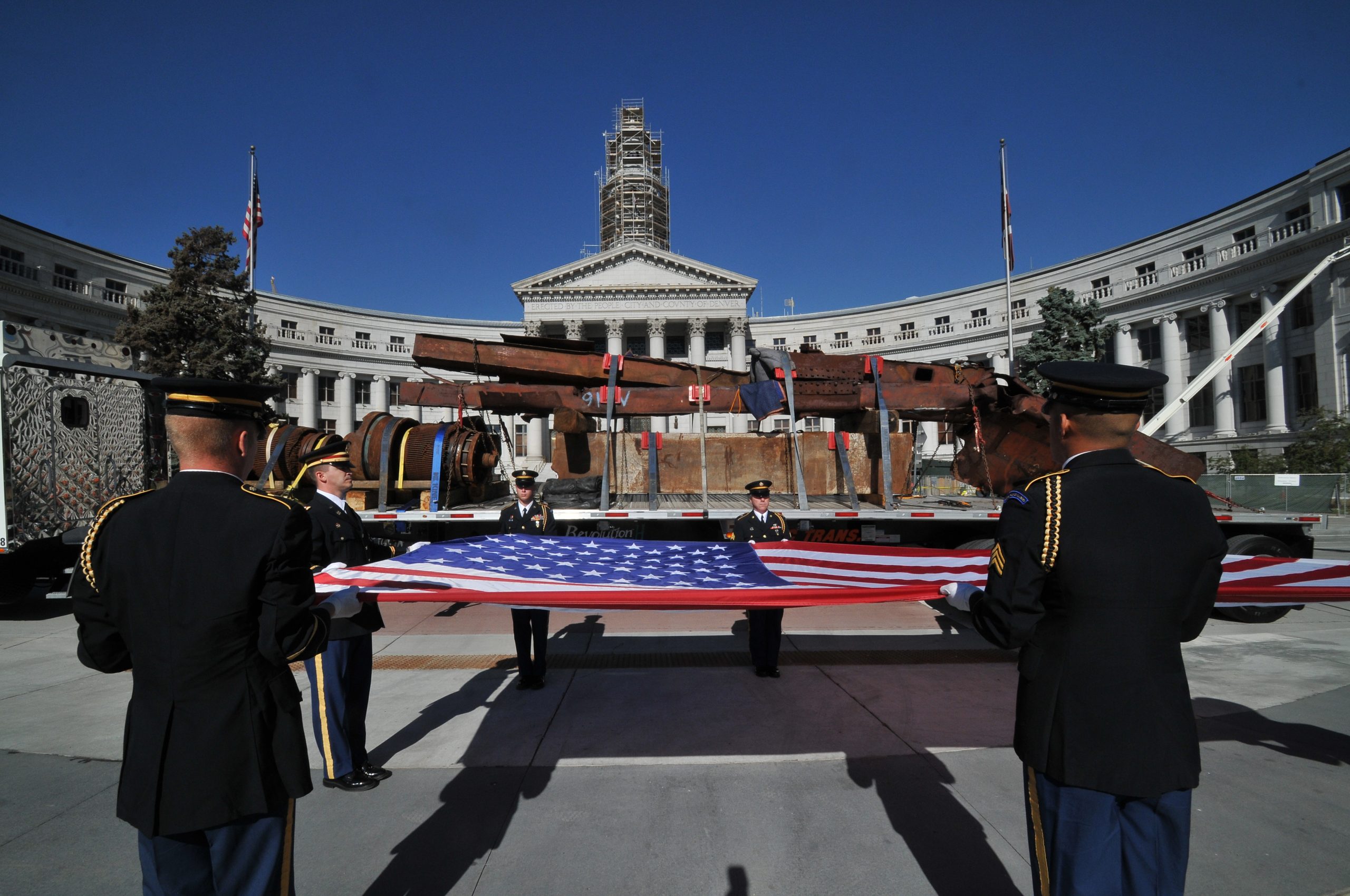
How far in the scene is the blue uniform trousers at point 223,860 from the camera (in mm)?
2018

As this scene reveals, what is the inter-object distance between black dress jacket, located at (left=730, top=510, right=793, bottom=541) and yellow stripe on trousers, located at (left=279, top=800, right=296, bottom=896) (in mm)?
4842

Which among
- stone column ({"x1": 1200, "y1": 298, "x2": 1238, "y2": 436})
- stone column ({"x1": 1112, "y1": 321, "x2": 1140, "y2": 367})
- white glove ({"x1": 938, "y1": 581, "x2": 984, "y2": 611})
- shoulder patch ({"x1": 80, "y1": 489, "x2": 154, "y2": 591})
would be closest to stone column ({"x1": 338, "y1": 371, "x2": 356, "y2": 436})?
shoulder patch ({"x1": 80, "y1": 489, "x2": 154, "y2": 591})

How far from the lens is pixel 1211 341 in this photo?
41.5 meters

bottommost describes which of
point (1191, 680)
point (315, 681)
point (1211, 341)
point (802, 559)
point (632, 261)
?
point (1191, 680)

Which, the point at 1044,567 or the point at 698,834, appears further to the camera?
the point at 698,834

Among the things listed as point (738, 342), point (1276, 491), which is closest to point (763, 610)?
point (1276, 491)

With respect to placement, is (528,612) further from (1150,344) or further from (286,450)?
(1150,344)

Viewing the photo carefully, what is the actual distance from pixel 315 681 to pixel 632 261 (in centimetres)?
5332

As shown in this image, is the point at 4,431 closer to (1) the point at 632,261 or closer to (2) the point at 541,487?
(2) the point at 541,487

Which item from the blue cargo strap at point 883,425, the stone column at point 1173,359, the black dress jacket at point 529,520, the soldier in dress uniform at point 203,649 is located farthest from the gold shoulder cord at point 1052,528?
the stone column at point 1173,359

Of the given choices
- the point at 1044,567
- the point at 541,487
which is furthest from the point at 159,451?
the point at 1044,567

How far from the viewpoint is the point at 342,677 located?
413cm

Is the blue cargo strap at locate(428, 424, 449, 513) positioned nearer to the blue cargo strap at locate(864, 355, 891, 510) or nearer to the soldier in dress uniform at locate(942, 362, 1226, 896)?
the blue cargo strap at locate(864, 355, 891, 510)

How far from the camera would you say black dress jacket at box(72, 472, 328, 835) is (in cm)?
197
